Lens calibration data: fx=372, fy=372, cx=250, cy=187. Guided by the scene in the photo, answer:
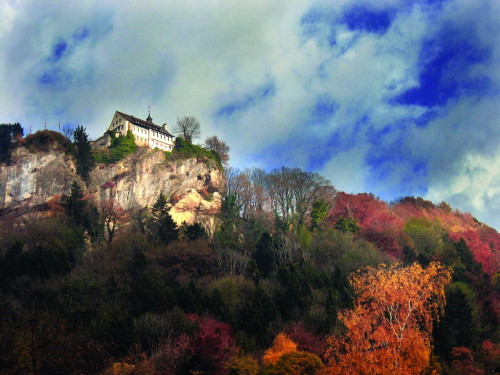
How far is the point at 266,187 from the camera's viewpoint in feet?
202

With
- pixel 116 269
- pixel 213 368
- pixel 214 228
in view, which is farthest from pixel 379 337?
pixel 214 228

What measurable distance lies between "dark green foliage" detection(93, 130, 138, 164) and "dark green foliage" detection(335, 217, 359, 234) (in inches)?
1342

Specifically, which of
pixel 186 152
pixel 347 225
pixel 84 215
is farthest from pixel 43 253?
pixel 347 225

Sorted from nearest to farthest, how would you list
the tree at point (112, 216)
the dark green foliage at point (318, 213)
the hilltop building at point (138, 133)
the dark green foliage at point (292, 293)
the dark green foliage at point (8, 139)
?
the dark green foliage at point (292, 293), the tree at point (112, 216), the dark green foliage at point (8, 139), the dark green foliage at point (318, 213), the hilltop building at point (138, 133)

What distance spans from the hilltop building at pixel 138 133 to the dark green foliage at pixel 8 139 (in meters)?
11.0

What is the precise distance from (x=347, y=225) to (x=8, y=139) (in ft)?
164

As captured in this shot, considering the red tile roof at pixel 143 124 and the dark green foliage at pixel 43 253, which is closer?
the dark green foliage at pixel 43 253

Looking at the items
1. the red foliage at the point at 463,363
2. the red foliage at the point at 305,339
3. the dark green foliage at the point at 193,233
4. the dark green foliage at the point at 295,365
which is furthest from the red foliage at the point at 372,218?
the dark green foliage at the point at 295,365

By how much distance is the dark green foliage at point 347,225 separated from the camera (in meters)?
53.3

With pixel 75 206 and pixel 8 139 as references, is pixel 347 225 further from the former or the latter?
pixel 8 139

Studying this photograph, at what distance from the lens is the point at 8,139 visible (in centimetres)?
5309

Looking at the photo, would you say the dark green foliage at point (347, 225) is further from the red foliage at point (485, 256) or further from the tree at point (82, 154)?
the tree at point (82, 154)

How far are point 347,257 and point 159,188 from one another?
29508 mm

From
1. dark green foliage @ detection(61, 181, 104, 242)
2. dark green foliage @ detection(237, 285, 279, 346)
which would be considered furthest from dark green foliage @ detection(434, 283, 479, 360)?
dark green foliage @ detection(61, 181, 104, 242)
